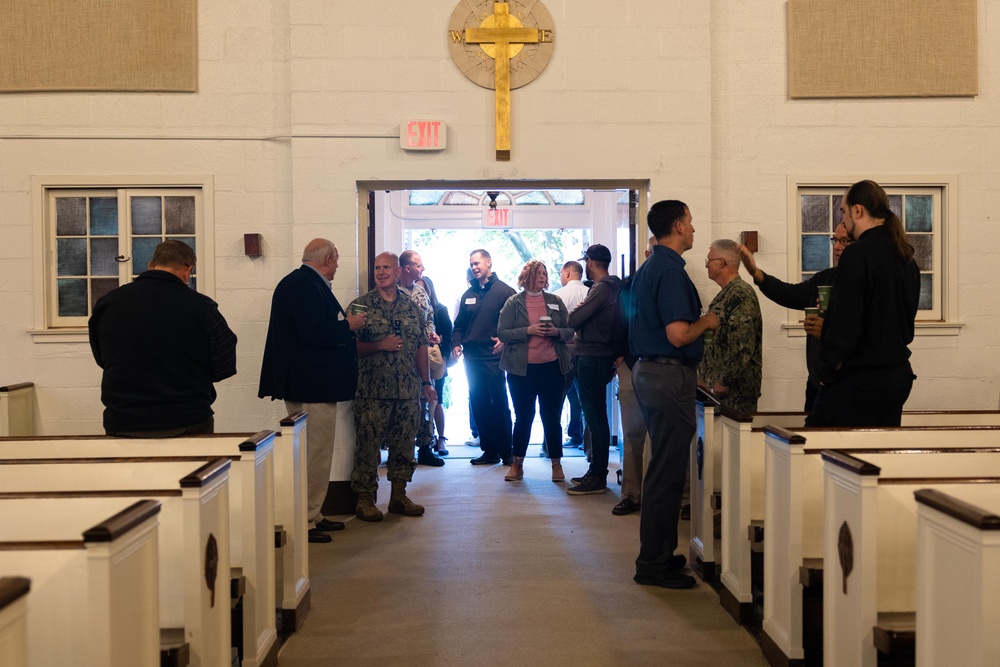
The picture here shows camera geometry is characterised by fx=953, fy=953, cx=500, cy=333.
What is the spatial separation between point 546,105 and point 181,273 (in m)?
2.80

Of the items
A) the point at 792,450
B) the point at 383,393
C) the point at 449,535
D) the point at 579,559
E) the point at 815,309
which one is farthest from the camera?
the point at 383,393

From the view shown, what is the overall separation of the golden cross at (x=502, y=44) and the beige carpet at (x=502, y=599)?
Answer: 7.68ft

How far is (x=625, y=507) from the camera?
5871 mm

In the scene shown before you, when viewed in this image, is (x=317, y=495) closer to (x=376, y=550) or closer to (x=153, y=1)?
(x=376, y=550)

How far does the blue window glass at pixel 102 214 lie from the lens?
6094 millimetres

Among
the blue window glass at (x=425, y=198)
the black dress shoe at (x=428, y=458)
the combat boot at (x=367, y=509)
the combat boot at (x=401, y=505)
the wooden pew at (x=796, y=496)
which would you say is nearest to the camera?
the wooden pew at (x=796, y=496)

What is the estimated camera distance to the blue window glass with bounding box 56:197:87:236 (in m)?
6.08

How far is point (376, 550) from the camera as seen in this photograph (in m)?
5.12

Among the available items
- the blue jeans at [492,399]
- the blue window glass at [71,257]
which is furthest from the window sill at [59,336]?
the blue jeans at [492,399]

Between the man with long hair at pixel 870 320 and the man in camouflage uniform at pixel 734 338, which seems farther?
the man in camouflage uniform at pixel 734 338

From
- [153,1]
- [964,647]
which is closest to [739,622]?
[964,647]

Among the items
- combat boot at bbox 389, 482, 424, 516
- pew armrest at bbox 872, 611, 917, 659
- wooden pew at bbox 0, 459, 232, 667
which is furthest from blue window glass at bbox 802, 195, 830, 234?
wooden pew at bbox 0, 459, 232, 667

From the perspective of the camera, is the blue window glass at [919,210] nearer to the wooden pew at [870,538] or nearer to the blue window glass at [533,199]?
the wooden pew at [870,538]

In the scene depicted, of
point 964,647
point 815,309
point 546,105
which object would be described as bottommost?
point 964,647
